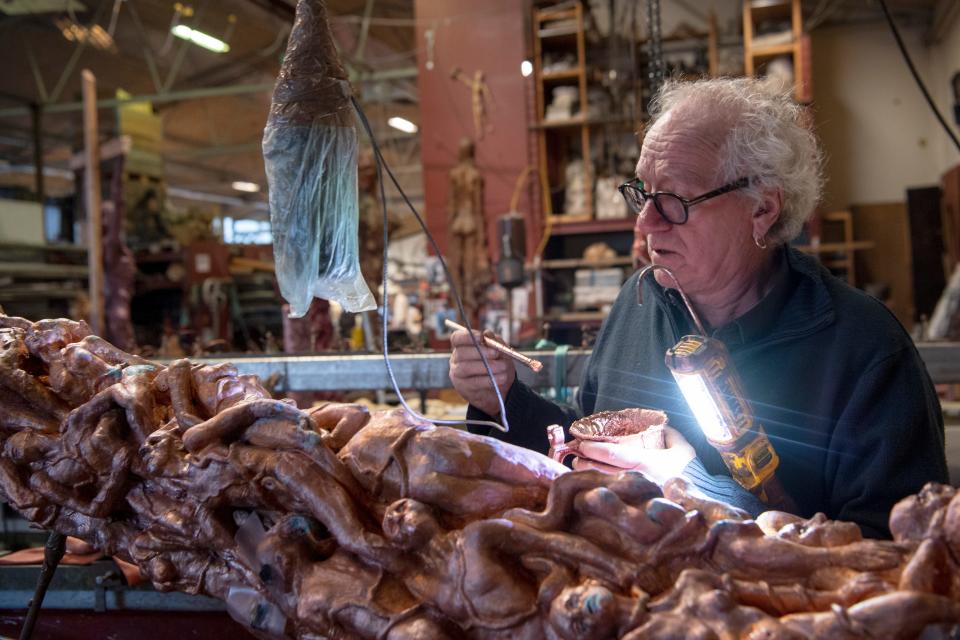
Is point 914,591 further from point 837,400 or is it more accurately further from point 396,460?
point 837,400

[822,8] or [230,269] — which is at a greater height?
[822,8]

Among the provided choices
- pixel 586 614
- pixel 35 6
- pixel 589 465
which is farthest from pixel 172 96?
pixel 586 614

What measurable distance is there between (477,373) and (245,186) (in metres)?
16.2

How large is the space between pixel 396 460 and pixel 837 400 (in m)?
0.94

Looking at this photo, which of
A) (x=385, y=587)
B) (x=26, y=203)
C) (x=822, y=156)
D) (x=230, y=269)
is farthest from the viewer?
(x=230, y=269)

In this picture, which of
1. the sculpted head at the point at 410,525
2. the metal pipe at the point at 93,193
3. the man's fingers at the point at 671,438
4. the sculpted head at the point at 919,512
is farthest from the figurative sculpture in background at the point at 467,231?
the sculpted head at the point at 919,512

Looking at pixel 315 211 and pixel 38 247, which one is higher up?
pixel 38 247

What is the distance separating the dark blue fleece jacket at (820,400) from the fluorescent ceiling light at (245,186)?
1532 centimetres

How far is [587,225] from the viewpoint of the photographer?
23.8 ft

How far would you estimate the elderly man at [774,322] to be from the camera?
1.37 metres

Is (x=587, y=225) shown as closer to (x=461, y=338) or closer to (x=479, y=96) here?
(x=479, y=96)

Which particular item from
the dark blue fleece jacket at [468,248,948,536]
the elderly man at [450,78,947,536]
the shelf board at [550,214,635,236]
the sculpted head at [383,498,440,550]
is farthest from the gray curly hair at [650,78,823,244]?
the shelf board at [550,214,635,236]

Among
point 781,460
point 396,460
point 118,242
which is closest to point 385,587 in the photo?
point 396,460

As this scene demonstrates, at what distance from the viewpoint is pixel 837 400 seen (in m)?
1.43
